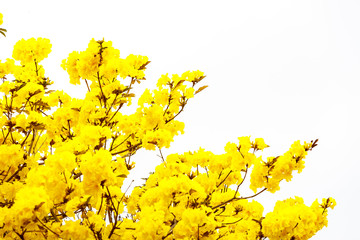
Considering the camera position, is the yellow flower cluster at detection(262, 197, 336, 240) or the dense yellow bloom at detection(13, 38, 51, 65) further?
the dense yellow bloom at detection(13, 38, 51, 65)

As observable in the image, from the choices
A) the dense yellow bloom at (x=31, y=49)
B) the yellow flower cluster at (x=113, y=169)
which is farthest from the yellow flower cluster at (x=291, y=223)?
the dense yellow bloom at (x=31, y=49)

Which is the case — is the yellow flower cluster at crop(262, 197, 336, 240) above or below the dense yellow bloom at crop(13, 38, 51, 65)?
below

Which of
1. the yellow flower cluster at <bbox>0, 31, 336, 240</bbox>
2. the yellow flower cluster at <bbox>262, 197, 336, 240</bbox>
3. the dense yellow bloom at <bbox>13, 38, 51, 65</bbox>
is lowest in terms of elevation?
the yellow flower cluster at <bbox>262, 197, 336, 240</bbox>

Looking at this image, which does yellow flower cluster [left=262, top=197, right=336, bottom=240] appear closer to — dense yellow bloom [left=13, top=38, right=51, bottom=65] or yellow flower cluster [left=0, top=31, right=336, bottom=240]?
yellow flower cluster [left=0, top=31, right=336, bottom=240]

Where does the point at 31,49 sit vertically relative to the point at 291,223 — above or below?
above

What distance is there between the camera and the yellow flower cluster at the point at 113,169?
10.5 feet

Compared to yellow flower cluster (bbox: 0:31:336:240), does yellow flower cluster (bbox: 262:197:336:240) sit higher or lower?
lower

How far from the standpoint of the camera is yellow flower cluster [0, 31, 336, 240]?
3.21 m

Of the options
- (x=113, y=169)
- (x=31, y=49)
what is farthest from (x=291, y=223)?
(x=31, y=49)

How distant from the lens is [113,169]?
3.78m

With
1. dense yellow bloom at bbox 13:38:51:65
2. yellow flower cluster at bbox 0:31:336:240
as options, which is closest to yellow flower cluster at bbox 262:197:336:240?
yellow flower cluster at bbox 0:31:336:240

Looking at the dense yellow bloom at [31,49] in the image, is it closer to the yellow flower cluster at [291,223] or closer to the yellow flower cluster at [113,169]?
the yellow flower cluster at [113,169]

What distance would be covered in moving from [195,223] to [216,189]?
1.72 m

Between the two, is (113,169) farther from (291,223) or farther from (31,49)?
(31,49)
